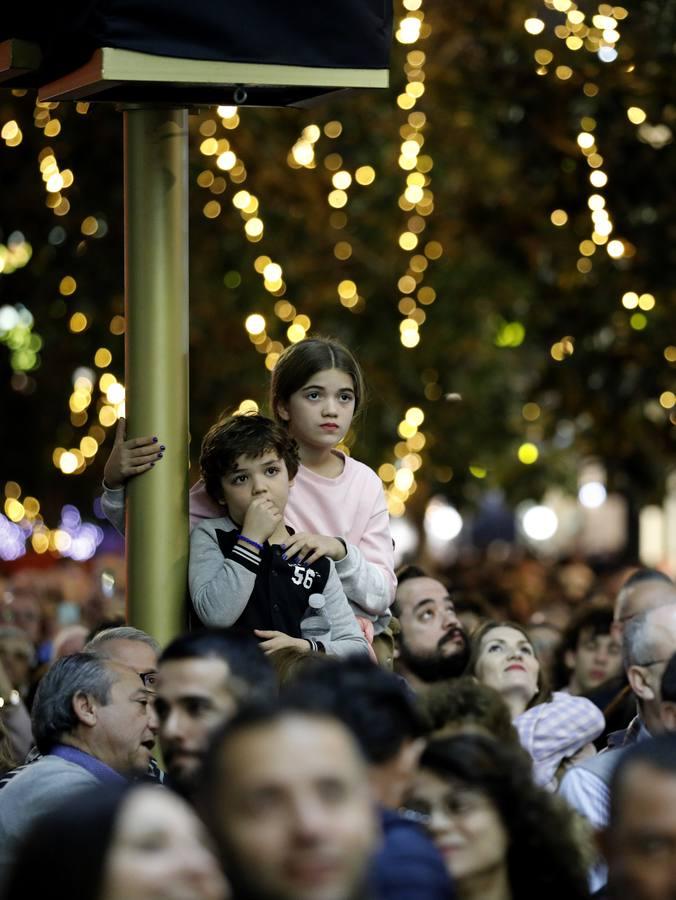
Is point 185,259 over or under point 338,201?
under

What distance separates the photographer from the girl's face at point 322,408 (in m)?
5.80

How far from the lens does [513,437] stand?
2159cm

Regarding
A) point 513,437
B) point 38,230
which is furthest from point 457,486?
point 38,230

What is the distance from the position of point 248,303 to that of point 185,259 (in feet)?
35.3

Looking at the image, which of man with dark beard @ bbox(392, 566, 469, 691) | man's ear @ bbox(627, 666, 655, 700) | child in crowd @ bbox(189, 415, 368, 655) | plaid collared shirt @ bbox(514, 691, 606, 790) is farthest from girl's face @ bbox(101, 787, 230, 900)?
man with dark beard @ bbox(392, 566, 469, 691)

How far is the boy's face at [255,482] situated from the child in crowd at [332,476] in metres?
0.22

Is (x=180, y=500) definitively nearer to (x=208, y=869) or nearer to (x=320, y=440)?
(x=320, y=440)

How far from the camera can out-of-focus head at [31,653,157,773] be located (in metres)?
5.37

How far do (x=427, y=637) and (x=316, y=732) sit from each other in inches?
188

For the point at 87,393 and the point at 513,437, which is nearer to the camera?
the point at 87,393

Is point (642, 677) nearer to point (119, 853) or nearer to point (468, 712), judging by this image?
point (468, 712)

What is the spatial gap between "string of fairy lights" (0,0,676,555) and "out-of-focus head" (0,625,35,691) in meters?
4.98

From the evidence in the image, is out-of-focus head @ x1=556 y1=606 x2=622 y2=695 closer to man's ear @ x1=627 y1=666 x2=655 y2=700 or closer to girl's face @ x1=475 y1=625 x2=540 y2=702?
girl's face @ x1=475 y1=625 x2=540 y2=702

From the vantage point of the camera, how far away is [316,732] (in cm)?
298
